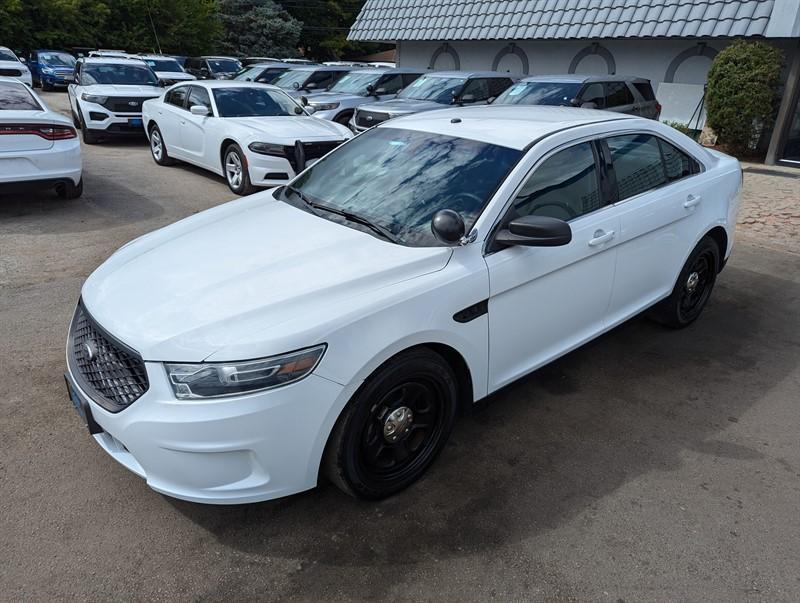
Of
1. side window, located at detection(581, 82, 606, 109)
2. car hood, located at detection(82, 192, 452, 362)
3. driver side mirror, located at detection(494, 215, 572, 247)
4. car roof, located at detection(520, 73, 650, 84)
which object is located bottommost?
side window, located at detection(581, 82, 606, 109)

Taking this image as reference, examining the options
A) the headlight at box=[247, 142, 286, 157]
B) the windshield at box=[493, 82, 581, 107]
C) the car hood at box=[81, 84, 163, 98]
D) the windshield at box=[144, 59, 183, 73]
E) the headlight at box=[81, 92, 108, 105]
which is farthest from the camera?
the windshield at box=[144, 59, 183, 73]

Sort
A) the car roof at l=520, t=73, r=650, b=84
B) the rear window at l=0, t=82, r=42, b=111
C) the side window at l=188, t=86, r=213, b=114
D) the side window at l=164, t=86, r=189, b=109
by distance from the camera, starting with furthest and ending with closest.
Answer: the car roof at l=520, t=73, r=650, b=84, the side window at l=164, t=86, r=189, b=109, the side window at l=188, t=86, r=213, b=114, the rear window at l=0, t=82, r=42, b=111

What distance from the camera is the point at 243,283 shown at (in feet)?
8.94

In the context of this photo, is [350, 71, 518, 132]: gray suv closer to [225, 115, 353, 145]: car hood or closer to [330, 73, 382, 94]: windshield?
[330, 73, 382, 94]: windshield

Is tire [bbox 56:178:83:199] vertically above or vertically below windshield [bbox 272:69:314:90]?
below

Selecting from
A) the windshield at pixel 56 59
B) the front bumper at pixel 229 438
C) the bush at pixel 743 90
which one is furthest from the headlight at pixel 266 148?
the windshield at pixel 56 59

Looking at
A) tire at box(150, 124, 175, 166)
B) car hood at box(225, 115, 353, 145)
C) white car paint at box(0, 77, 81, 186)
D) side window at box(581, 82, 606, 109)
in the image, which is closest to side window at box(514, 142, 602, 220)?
car hood at box(225, 115, 353, 145)

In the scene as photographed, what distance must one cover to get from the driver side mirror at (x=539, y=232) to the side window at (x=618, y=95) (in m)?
9.05

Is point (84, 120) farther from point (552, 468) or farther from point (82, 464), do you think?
point (552, 468)

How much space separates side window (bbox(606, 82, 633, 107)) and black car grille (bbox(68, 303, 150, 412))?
1022 centimetres

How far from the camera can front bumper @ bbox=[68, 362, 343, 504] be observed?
2.32 meters

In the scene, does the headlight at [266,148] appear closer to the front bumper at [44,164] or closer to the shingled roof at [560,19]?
the front bumper at [44,164]

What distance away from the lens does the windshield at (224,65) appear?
78.5ft

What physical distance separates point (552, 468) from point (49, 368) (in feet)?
10.4
